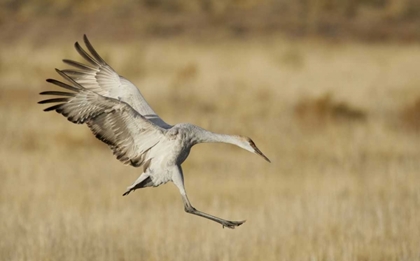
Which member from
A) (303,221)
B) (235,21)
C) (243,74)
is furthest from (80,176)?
(235,21)

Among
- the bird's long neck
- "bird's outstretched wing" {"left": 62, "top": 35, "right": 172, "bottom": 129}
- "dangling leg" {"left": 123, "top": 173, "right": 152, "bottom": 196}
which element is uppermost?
"bird's outstretched wing" {"left": 62, "top": 35, "right": 172, "bottom": 129}

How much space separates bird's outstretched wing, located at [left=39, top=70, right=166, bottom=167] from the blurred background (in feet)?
5.46

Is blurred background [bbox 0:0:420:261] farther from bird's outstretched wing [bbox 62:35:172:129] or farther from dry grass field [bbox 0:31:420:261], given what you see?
bird's outstretched wing [bbox 62:35:172:129]

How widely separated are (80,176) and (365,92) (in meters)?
9.88

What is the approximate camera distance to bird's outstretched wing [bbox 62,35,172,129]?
6895 mm

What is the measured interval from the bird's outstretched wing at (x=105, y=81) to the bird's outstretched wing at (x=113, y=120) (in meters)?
0.62

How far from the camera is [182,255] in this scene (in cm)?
771

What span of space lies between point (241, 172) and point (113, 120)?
658cm

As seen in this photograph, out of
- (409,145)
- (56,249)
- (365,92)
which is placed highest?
(365,92)

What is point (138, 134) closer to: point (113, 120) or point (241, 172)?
point (113, 120)

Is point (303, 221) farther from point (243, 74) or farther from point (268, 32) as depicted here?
point (268, 32)


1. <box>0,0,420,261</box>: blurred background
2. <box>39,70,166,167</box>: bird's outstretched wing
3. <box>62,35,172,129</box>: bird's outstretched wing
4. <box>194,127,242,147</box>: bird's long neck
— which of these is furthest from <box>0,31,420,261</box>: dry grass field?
<box>194,127,242,147</box>: bird's long neck

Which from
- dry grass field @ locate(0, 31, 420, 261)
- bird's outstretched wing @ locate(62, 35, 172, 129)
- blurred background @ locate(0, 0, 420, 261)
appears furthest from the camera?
blurred background @ locate(0, 0, 420, 261)

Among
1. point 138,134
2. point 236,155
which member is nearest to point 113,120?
point 138,134
